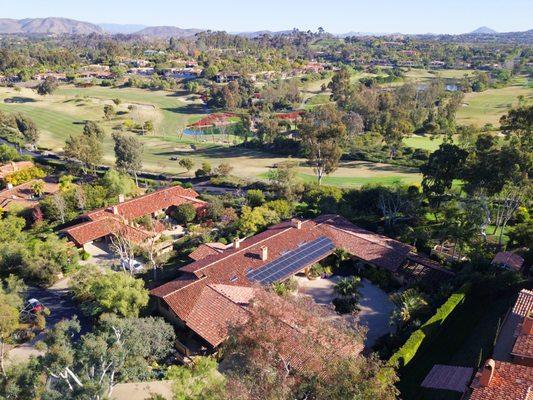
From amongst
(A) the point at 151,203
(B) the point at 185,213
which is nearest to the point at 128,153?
(A) the point at 151,203

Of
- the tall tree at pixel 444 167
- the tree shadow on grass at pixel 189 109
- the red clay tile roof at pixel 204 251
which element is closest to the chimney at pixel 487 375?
the red clay tile roof at pixel 204 251

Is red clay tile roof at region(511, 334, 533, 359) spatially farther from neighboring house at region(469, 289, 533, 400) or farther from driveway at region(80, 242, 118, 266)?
driveway at region(80, 242, 118, 266)

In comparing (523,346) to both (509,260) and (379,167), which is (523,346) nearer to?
(509,260)

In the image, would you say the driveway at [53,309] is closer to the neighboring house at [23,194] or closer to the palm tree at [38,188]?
the neighboring house at [23,194]

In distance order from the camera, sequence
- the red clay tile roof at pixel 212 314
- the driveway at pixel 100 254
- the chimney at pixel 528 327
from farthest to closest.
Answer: the driveway at pixel 100 254 < the red clay tile roof at pixel 212 314 < the chimney at pixel 528 327

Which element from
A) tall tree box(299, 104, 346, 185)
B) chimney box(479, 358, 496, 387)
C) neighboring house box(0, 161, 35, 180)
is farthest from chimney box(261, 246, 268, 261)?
neighboring house box(0, 161, 35, 180)
